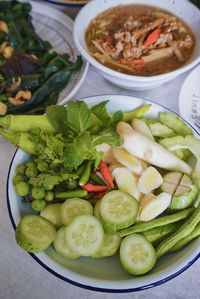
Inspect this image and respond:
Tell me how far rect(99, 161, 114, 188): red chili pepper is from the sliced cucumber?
0.53 feet

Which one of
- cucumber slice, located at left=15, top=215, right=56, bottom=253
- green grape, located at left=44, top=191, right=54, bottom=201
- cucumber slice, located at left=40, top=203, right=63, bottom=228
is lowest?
cucumber slice, located at left=40, top=203, right=63, bottom=228

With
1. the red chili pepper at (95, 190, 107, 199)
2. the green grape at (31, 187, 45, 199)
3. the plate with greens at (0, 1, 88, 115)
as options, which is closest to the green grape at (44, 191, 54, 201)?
the green grape at (31, 187, 45, 199)

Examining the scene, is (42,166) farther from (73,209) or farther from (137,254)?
(137,254)

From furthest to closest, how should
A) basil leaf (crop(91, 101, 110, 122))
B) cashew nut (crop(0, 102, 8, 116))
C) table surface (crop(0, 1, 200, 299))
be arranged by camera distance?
cashew nut (crop(0, 102, 8, 116)) < basil leaf (crop(91, 101, 110, 122)) < table surface (crop(0, 1, 200, 299))

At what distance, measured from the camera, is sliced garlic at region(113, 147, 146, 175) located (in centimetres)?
98

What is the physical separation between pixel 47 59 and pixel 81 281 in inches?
34.7

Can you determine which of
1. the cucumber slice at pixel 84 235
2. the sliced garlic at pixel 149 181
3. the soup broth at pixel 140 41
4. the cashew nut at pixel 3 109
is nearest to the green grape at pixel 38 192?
the cucumber slice at pixel 84 235

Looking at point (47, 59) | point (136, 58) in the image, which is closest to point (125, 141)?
point (136, 58)

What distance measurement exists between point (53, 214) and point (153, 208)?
0.25m

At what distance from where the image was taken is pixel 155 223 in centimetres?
90

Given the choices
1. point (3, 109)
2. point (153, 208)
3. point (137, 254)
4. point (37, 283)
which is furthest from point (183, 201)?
point (3, 109)

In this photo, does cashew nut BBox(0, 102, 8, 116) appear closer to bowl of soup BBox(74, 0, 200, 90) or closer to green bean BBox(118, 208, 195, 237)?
bowl of soup BBox(74, 0, 200, 90)

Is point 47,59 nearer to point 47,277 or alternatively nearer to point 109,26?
point 109,26

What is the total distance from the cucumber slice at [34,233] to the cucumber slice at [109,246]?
0.12 meters
